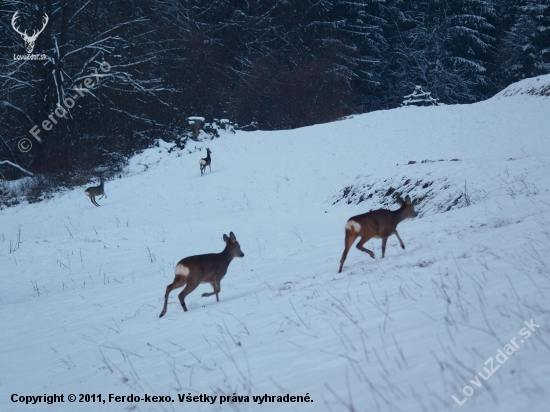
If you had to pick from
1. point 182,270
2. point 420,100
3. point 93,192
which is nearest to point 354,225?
point 182,270

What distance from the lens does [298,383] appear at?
172 inches

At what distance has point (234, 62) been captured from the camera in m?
46.2

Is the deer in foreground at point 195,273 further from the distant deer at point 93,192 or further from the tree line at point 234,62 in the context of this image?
the tree line at point 234,62

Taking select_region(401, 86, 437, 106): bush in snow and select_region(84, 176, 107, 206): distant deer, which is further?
select_region(401, 86, 437, 106): bush in snow

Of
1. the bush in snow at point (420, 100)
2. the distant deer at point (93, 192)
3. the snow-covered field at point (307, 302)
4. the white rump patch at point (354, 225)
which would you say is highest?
the bush in snow at point (420, 100)

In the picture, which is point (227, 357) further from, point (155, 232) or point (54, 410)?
point (155, 232)

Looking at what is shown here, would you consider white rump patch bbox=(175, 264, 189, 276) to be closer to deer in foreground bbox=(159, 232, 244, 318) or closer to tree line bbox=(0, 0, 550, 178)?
deer in foreground bbox=(159, 232, 244, 318)

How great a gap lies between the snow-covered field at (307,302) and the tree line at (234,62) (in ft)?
46.3

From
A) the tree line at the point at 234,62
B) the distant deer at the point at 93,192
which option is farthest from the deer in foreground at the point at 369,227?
the tree line at the point at 234,62

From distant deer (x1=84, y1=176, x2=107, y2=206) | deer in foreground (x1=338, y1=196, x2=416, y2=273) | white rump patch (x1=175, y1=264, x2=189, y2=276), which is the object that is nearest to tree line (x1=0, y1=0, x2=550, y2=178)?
distant deer (x1=84, y1=176, x2=107, y2=206)

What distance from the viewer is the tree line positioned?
3155cm

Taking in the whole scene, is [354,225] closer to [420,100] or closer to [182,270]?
[182,270]

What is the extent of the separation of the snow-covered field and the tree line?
46.3ft

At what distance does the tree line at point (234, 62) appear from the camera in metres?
31.5
